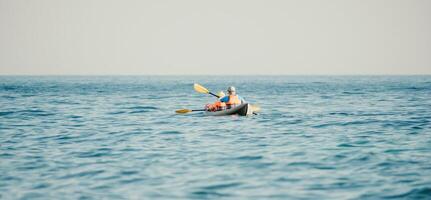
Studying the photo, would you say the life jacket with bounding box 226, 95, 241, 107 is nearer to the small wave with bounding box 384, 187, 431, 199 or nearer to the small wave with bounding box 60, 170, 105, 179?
the small wave with bounding box 60, 170, 105, 179

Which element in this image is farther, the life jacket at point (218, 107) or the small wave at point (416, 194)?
the life jacket at point (218, 107)

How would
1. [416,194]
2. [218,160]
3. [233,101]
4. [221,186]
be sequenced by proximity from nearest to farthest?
[416,194] < [221,186] < [218,160] < [233,101]

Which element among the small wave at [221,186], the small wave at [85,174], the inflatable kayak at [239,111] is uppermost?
the inflatable kayak at [239,111]

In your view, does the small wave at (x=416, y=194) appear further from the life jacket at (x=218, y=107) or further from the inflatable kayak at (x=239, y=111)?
the life jacket at (x=218, y=107)

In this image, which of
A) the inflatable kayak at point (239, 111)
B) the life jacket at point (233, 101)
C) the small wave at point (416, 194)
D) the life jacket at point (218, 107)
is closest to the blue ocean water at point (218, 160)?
the small wave at point (416, 194)

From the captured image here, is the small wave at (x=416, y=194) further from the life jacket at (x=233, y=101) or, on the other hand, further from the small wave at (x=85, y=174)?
the life jacket at (x=233, y=101)

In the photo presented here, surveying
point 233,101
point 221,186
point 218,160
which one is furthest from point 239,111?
point 221,186

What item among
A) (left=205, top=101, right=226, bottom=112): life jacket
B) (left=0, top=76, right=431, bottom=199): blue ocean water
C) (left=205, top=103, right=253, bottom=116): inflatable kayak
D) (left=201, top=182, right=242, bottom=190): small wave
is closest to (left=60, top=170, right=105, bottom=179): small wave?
(left=0, top=76, right=431, bottom=199): blue ocean water

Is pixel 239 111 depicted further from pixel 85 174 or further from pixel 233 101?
pixel 85 174

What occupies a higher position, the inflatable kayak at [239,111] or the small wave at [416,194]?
the inflatable kayak at [239,111]

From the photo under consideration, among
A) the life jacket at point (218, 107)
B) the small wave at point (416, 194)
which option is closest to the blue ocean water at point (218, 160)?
the small wave at point (416, 194)

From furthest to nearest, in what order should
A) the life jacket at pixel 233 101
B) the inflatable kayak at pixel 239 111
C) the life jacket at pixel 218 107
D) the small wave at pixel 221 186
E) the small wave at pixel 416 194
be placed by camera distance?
1. the life jacket at pixel 218 107
2. the life jacket at pixel 233 101
3. the inflatable kayak at pixel 239 111
4. the small wave at pixel 221 186
5. the small wave at pixel 416 194

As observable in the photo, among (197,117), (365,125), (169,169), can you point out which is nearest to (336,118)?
(365,125)

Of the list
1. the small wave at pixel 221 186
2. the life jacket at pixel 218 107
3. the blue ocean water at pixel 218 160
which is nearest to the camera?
the blue ocean water at pixel 218 160
